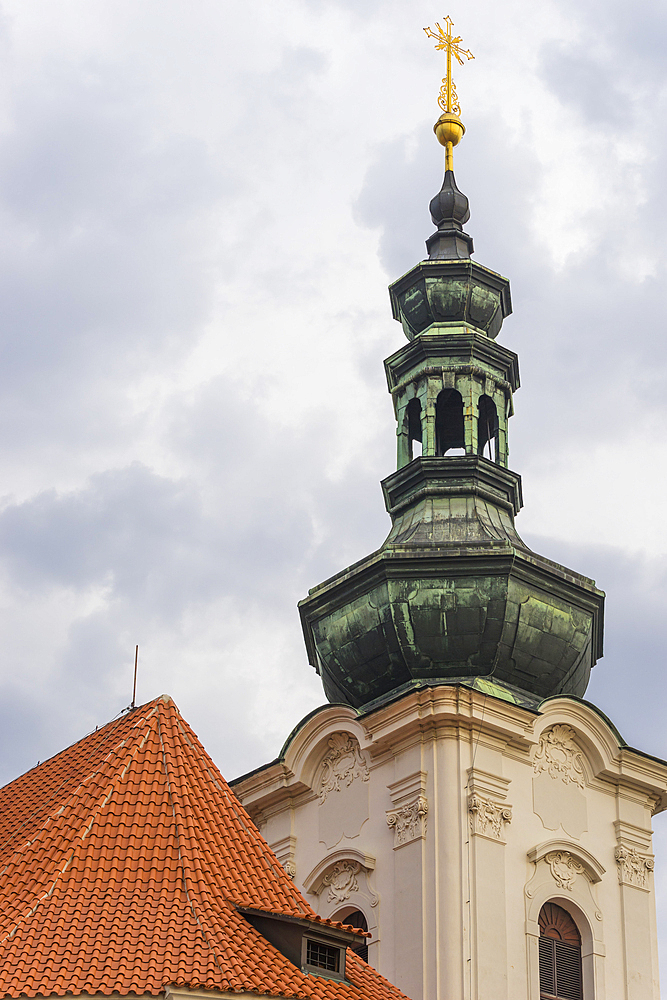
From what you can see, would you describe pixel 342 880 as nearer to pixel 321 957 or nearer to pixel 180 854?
pixel 321 957

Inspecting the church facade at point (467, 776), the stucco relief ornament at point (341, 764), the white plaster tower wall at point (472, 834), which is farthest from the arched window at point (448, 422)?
the white plaster tower wall at point (472, 834)

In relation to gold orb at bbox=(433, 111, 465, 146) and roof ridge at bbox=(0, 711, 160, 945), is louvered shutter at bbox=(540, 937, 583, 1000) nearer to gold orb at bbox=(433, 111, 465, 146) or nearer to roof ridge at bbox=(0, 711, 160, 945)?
roof ridge at bbox=(0, 711, 160, 945)

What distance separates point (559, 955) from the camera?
22.7 m

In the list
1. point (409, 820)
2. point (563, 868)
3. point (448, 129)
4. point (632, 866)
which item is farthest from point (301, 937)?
point (448, 129)

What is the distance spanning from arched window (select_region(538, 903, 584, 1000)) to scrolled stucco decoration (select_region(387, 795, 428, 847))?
1804mm

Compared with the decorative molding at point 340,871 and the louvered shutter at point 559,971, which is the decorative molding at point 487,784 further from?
the louvered shutter at point 559,971

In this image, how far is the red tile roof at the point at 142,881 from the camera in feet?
51.5

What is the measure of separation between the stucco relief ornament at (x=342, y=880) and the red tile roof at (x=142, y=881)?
4.81m

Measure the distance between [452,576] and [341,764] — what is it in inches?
109

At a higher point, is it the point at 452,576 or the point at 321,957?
the point at 452,576

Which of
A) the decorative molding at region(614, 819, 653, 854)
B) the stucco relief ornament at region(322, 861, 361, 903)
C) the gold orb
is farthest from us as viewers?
the gold orb

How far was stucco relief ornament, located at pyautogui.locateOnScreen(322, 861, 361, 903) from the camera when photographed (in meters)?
23.2

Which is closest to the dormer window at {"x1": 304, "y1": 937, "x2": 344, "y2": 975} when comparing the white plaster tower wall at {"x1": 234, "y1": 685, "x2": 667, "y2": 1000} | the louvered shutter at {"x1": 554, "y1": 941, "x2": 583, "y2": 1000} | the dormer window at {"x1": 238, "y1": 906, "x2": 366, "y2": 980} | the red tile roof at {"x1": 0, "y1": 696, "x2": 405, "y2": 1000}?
the dormer window at {"x1": 238, "y1": 906, "x2": 366, "y2": 980}

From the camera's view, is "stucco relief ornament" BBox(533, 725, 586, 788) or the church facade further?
"stucco relief ornament" BBox(533, 725, 586, 788)
